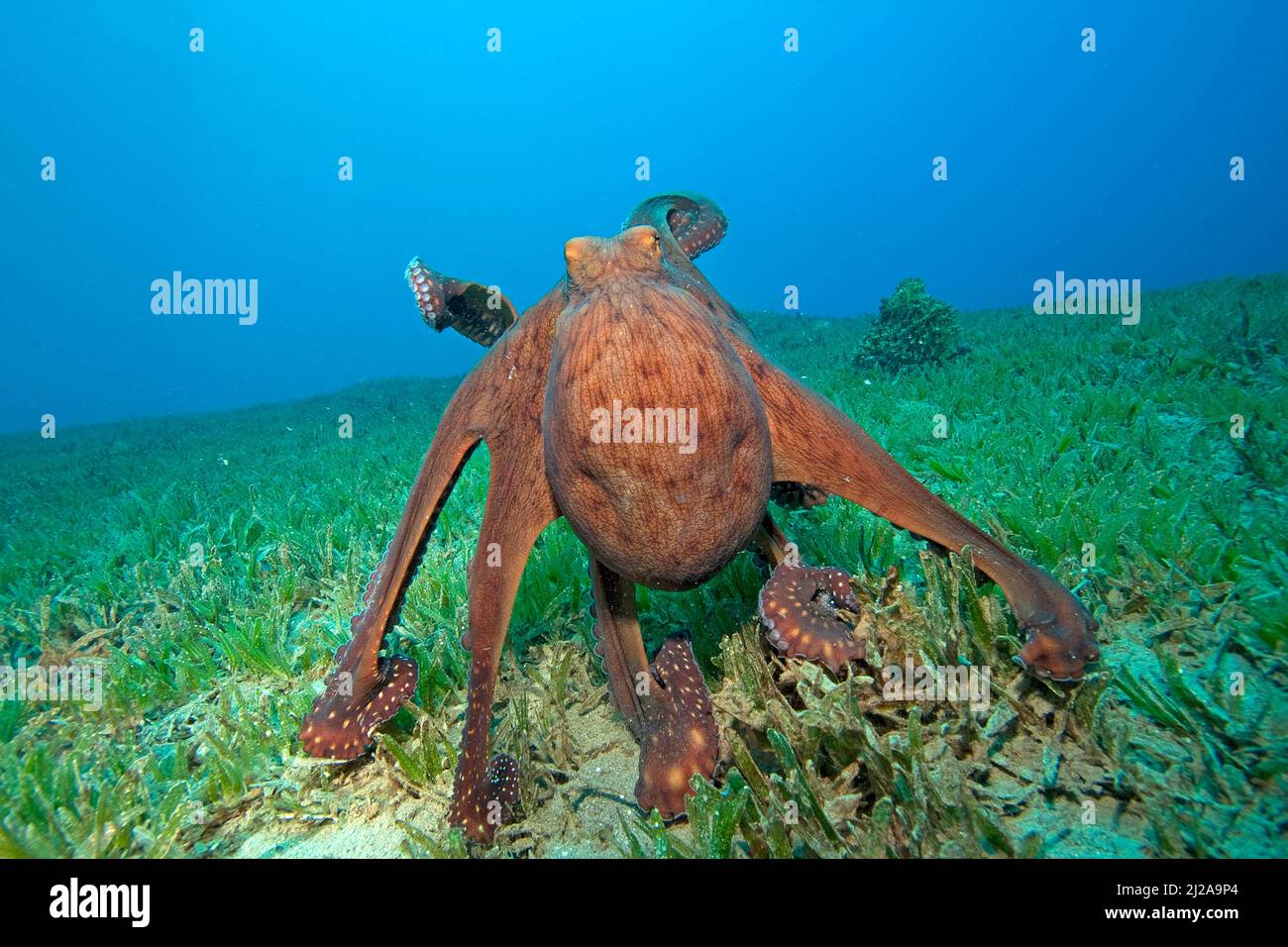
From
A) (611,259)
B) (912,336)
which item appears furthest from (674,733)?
(912,336)

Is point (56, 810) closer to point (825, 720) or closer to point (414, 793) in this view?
point (414, 793)

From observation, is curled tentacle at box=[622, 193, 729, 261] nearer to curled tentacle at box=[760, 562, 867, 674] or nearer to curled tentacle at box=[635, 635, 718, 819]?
curled tentacle at box=[760, 562, 867, 674]

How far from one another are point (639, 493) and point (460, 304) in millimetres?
1245

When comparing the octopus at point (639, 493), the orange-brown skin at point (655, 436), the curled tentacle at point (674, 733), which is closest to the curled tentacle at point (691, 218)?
the octopus at point (639, 493)

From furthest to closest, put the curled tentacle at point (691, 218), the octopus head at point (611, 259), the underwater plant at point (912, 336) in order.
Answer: the underwater plant at point (912, 336)
the curled tentacle at point (691, 218)
the octopus head at point (611, 259)

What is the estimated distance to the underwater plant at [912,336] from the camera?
397 inches

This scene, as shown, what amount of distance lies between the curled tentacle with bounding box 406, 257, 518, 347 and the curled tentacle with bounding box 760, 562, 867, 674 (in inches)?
56.1

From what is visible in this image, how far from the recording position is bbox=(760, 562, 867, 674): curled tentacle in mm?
2006

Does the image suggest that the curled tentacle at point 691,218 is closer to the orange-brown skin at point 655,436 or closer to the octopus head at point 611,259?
the octopus head at point 611,259

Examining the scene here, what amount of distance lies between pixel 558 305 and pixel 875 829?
1830mm

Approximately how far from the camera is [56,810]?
2471 millimetres

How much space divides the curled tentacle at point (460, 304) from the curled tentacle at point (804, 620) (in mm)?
1425

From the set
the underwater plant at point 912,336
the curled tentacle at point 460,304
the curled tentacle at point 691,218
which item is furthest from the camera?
the underwater plant at point 912,336

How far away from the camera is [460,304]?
242cm
